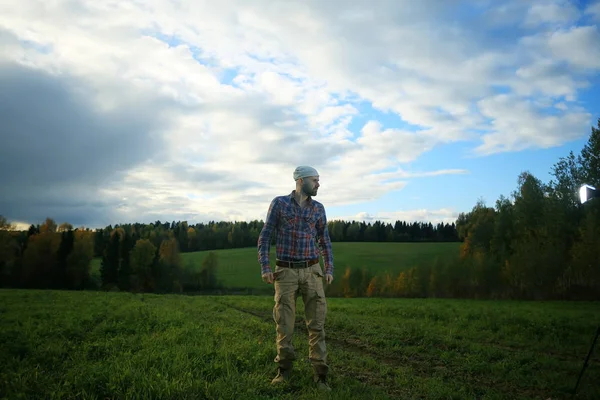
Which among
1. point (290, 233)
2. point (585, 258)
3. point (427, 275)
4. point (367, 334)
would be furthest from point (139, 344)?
point (427, 275)

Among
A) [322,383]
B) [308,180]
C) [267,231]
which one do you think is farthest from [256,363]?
[308,180]

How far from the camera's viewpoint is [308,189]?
588 centimetres

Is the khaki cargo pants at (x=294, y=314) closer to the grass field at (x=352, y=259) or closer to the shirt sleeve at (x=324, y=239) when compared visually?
the shirt sleeve at (x=324, y=239)

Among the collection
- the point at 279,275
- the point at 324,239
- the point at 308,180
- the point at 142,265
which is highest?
the point at 308,180

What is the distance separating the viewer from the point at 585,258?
120 ft

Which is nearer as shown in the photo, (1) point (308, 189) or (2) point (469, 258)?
(1) point (308, 189)

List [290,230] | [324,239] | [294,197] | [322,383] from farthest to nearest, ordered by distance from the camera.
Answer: [324,239] < [294,197] < [290,230] < [322,383]

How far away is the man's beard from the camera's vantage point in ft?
19.2

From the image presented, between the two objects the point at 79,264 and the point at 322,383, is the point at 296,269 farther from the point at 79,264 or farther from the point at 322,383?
the point at 79,264

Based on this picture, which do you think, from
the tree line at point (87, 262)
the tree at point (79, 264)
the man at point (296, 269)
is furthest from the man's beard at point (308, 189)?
the tree at point (79, 264)

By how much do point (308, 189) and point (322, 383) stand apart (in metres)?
2.82

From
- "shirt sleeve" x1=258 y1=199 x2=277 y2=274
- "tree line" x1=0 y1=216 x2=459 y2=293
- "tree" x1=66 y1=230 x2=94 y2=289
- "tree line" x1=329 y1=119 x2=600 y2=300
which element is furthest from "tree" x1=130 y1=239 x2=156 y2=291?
"shirt sleeve" x1=258 y1=199 x2=277 y2=274

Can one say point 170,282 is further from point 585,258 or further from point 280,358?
point 280,358

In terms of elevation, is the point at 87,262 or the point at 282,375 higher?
the point at 282,375
